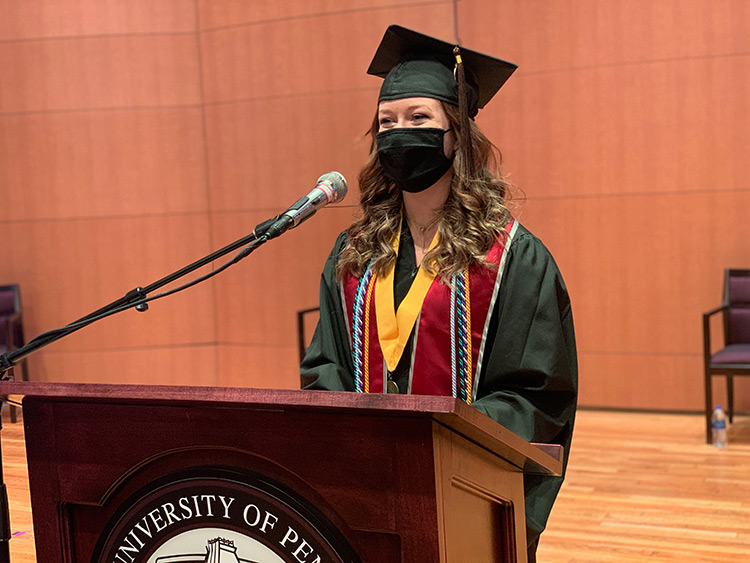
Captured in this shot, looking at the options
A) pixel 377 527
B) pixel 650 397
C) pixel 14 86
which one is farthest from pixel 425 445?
pixel 14 86

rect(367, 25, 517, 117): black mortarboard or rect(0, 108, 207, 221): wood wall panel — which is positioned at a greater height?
rect(0, 108, 207, 221): wood wall panel

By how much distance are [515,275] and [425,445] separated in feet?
2.67

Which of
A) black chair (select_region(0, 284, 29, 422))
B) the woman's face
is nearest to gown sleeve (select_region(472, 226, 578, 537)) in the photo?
the woman's face

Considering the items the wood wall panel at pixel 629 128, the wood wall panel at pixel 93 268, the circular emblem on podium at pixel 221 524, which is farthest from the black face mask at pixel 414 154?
the wood wall panel at pixel 93 268

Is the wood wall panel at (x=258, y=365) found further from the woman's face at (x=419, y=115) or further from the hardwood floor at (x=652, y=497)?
the woman's face at (x=419, y=115)

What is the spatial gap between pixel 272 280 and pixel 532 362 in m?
4.91

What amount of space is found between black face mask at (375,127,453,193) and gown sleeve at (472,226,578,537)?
26 centimetres

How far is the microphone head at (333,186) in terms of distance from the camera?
1.58m

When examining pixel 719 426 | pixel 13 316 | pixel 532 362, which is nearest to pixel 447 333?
pixel 532 362

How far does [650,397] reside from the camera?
589 centimetres

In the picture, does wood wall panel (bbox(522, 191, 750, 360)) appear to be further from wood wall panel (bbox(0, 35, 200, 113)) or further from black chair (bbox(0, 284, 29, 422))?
black chair (bbox(0, 284, 29, 422))

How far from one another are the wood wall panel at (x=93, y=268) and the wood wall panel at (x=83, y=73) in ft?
2.90

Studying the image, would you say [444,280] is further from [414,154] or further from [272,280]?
[272,280]

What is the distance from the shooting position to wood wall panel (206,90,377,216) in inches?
252
